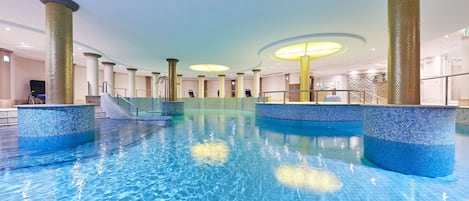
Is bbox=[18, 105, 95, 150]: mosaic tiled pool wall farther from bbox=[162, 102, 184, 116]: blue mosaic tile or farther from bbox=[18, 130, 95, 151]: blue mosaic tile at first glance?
bbox=[162, 102, 184, 116]: blue mosaic tile

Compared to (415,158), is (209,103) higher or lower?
higher

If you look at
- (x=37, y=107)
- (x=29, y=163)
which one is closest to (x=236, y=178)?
(x=29, y=163)

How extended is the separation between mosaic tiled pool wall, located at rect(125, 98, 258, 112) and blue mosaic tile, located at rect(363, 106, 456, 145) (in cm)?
1301

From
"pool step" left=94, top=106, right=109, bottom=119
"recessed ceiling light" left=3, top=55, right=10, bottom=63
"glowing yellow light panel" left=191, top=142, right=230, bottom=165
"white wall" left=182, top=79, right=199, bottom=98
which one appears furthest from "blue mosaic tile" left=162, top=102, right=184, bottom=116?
"white wall" left=182, top=79, right=199, bottom=98

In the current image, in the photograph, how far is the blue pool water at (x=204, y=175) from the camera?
74.8 inches

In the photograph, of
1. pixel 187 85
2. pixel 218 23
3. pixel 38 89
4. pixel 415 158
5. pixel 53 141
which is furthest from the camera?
pixel 187 85

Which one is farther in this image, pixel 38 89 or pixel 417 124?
pixel 38 89

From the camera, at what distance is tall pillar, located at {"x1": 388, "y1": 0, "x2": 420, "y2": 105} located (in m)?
3.12

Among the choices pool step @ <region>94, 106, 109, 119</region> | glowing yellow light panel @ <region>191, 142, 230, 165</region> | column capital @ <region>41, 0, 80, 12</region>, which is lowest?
glowing yellow light panel @ <region>191, 142, 230, 165</region>

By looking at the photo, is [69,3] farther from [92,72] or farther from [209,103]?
[209,103]

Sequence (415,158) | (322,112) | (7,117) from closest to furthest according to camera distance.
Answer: (415,158) < (7,117) < (322,112)

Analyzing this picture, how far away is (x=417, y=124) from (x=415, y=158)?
1.50ft

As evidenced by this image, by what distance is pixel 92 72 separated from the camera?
1001 cm

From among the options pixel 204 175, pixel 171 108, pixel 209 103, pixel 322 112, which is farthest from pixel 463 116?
pixel 209 103
